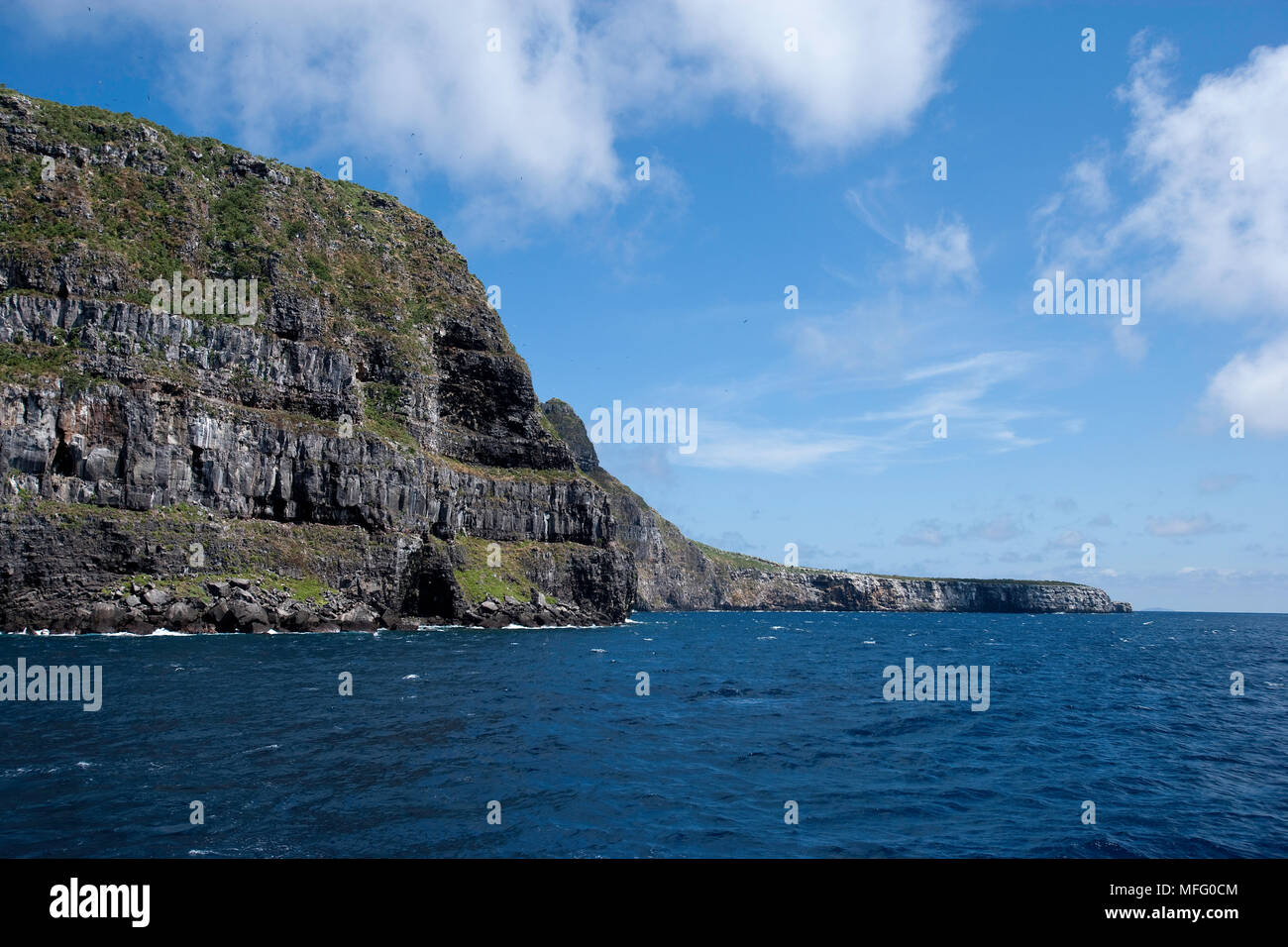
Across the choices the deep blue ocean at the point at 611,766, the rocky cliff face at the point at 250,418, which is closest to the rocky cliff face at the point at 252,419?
the rocky cliff face at the point at 250,418

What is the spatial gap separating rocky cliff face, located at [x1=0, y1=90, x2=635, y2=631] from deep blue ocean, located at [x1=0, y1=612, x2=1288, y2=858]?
27710 mm

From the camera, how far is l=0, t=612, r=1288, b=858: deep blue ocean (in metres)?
20.2

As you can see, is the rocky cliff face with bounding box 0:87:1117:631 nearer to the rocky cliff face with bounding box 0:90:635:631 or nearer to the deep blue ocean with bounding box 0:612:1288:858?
the rocky cliff face with bounding box 0:90:635:631

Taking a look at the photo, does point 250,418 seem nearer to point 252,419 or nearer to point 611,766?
point 252,419

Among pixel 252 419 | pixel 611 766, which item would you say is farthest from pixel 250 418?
pixel 611 766

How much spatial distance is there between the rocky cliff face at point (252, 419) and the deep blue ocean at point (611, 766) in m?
27.7

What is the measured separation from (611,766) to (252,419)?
84.5 m

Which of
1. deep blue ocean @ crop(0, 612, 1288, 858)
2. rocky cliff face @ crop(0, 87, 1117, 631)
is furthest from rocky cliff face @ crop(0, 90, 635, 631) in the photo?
deep blue ocean @ crop(0, 612, 1288, 858)

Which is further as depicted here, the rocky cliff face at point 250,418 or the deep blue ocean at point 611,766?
the rocky cliff face at point 250,418

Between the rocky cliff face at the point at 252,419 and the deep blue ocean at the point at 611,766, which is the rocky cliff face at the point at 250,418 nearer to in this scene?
the rocky cliff face at the point at 252,419

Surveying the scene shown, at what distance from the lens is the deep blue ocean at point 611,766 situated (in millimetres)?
20250
